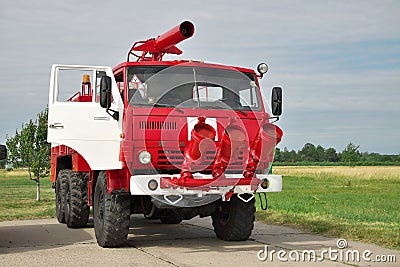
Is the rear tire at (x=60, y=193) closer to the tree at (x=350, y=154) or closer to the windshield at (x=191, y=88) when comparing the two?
the windshield at (x=191, y=88)

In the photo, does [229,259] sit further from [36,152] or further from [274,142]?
[36,152]

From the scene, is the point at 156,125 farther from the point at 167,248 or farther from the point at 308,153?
the point at 308,153

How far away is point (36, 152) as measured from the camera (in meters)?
24.9

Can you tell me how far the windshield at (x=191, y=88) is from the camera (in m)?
9.83

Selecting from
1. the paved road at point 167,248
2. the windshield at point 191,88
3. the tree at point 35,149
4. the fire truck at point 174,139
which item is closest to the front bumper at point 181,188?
the fire truck at point 174,139

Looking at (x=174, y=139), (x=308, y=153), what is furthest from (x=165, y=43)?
(x=308, y=153)

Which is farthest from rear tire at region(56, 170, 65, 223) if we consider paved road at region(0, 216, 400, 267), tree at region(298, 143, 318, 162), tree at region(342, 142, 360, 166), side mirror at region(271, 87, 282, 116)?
tree at region(298, 143, 318, 162)

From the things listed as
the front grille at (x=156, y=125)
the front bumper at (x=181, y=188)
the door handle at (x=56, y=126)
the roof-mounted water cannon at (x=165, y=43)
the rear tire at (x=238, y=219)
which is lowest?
the rear tire at (x=238, y=219)

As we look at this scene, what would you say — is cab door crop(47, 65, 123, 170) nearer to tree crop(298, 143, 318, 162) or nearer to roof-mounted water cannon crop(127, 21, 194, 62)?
roof-mounted water cannon crop(127, 21, 194, 62)

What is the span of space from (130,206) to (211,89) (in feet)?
7.76

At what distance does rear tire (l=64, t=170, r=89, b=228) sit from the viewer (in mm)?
12922

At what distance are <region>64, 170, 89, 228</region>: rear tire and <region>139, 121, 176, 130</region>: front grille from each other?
381 cm

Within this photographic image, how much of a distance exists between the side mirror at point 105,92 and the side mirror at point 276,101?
2760 millimetres

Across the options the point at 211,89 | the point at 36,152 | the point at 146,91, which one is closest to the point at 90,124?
the point at 146,91
